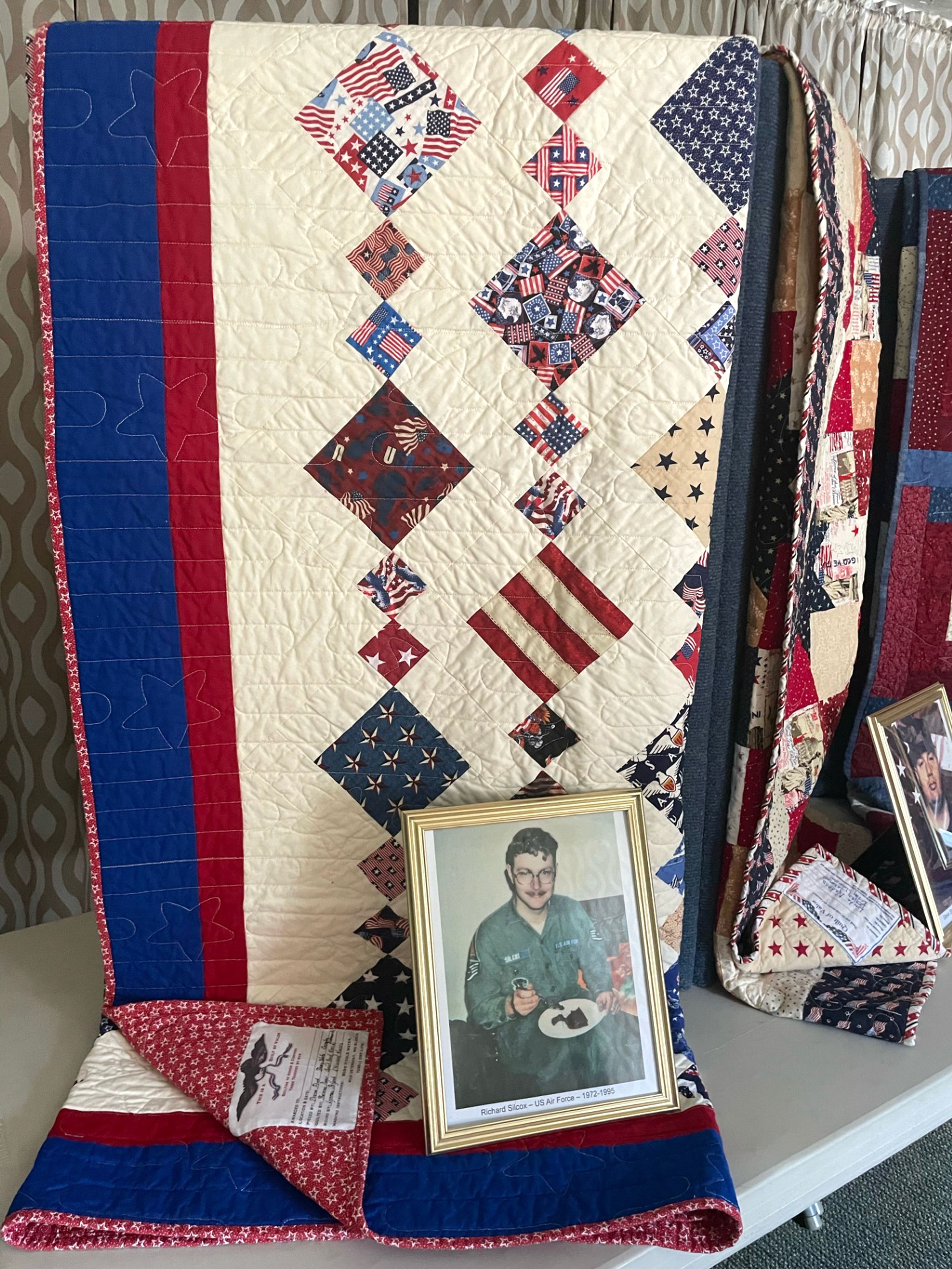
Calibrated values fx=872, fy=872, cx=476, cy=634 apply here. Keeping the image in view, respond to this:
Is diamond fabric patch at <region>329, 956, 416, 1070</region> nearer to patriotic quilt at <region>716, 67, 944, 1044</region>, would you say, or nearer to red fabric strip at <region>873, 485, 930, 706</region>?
patriotic quilt at <region>716, 67, 944, 1044</region>

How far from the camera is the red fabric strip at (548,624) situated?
100cm

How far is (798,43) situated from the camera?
246cm

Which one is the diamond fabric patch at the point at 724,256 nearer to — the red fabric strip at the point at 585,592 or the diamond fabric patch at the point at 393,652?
the red fabric strip at the point at 585,592

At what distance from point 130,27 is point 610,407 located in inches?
24.6

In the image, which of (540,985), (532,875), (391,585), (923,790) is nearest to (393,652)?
(391,585)

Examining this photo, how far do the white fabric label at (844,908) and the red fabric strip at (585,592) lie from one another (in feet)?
1.59

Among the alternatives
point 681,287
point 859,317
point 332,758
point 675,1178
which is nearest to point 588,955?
point 675,1178

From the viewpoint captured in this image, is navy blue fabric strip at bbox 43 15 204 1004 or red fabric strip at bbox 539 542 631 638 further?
red fabric strip at bbox 539 542 631 638

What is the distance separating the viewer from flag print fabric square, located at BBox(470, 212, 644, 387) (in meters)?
0.93

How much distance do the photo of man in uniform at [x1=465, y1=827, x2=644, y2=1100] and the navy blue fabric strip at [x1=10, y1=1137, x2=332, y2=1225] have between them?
24 centimetres

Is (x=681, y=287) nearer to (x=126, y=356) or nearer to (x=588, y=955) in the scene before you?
(x=126, y=356)

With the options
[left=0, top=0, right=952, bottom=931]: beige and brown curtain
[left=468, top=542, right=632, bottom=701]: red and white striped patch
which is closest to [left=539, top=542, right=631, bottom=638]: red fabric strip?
[left=468, top=542, right=632, bottom=701]: red and white striped patch

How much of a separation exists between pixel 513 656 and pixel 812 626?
0.41 metres

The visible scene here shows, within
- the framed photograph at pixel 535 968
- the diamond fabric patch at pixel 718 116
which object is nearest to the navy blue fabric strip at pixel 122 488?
the framed photograph at pixel 535 968
